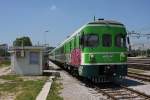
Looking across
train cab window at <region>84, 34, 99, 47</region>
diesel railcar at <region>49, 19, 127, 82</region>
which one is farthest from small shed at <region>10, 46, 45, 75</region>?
train cab window at <region>84, 34, 99, 47</region>

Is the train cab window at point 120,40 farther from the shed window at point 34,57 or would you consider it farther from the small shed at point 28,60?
the shed window at point 34,57

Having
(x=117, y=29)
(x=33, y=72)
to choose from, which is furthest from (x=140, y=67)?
(x=117, y=29)

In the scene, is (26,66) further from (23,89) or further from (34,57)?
(23,89)

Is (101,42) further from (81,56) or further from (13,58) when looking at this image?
(13,58)

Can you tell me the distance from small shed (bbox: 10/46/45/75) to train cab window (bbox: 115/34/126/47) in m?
11.2

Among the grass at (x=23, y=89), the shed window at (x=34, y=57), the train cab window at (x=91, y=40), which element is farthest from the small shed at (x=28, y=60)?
the train cab window at (x=91, y=40)

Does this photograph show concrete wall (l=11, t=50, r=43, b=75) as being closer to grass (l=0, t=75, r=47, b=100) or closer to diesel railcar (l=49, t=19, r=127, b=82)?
grass (l=0, t=75, r=47, b=100)

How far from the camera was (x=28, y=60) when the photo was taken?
1182 inches

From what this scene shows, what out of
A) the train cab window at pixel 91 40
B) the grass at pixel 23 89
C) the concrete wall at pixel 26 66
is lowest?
the grass at pixel 23 89

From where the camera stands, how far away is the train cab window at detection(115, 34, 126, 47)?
62.9 feet

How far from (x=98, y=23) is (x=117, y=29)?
1041 mm

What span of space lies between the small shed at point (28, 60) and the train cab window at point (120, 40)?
11.2 m

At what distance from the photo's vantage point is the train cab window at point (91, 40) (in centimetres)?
1873

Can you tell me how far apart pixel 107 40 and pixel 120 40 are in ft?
2.35
